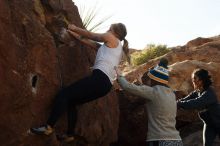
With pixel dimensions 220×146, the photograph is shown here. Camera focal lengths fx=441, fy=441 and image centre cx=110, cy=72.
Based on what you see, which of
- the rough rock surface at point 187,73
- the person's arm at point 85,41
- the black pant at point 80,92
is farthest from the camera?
the rough rock surface at point 187,73

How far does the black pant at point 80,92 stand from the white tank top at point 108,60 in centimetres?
9

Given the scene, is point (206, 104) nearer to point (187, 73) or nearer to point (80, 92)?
point (80, 92)

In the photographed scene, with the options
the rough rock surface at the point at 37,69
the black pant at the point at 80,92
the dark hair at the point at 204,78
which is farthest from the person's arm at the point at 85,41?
the dark hair at the point at 204,78

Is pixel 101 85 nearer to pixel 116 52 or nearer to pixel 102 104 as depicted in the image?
pixel 116 52

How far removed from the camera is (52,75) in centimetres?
702

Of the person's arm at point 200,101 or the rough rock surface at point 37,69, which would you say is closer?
the rough rock surface at point 37,69

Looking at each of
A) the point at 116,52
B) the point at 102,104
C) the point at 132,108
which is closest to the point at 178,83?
the point at 132,108

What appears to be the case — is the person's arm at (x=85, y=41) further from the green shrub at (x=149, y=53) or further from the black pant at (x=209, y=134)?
the green shrub at (x=149, y=53)

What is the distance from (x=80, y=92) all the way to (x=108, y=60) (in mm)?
675

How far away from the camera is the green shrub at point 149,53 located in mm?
21470

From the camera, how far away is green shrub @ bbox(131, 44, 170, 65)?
70.4ft

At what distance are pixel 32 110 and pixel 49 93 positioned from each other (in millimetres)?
447

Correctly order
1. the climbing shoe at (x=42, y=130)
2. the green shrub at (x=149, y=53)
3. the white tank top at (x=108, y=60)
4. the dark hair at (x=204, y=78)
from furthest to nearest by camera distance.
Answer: the green shrub at (x=149, y=53) < the dark hair at (x=204, y=78) < the white tank top at (x=108, y=60) < the climbing shoe at (x=42, y=130)

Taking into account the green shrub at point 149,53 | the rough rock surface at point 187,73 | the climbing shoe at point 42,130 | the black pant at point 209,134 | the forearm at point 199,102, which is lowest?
the green shrub at point 149,53
